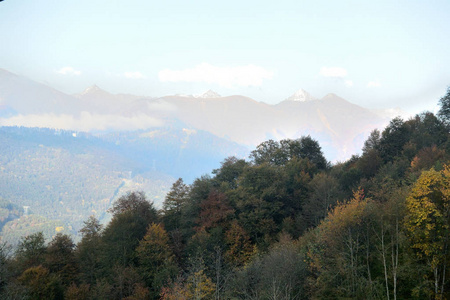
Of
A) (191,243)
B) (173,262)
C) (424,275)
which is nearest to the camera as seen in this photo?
(424,275)

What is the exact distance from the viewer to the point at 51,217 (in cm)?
16812

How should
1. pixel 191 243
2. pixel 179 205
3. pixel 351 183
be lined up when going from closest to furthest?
pixel 191 243
pixel 351 183
pixel 179 205

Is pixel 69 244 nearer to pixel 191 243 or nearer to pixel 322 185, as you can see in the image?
pixel 191 243

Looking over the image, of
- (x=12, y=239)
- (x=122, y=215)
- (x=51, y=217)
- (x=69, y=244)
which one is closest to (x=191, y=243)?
(x=122, y=215)

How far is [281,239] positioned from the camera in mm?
26047

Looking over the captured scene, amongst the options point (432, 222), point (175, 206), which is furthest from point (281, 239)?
point (175, 206)

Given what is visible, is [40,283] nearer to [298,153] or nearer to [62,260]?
[62,260]

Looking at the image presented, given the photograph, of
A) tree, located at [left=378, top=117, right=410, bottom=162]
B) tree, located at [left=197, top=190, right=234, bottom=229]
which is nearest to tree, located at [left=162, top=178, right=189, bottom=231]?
tree, located at [left=197, top=190, right=234, bottom=229]

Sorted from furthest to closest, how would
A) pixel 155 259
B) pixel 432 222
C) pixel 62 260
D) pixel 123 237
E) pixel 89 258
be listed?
pixel 89 258
pixel 123 237
pixel 62 260
pixel 155 259
pixel 432 222

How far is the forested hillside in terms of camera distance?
15742 mm

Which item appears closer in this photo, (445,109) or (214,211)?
(214,211)

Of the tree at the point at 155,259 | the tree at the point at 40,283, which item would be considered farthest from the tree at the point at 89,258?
the tree at the point at 155,259

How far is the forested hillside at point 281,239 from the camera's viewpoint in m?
15.7

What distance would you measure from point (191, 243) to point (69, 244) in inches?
514
